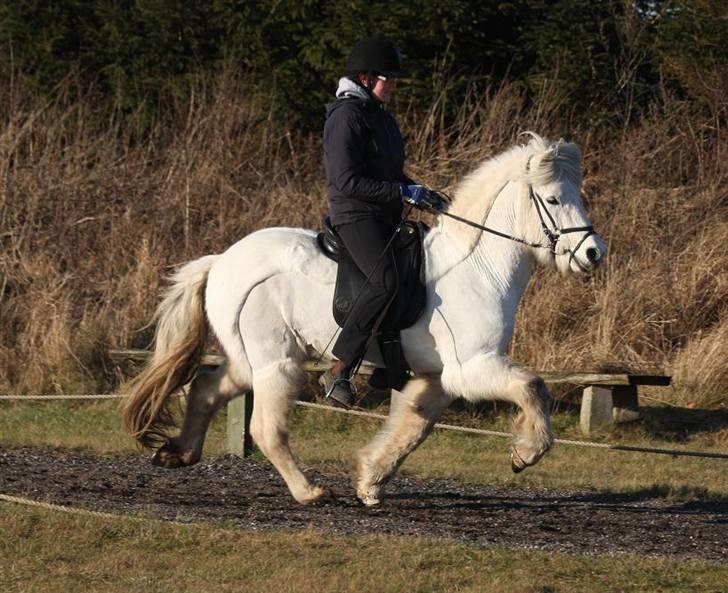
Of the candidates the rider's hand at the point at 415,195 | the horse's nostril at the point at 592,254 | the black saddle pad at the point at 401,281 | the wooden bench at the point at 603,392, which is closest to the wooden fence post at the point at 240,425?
the wooden bench at the point at 603,392

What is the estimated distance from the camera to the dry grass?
1287cm

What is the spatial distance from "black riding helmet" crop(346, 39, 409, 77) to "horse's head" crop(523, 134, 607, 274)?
0.91 m

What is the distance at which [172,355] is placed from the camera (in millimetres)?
8211

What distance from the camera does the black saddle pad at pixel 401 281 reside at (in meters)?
7.59

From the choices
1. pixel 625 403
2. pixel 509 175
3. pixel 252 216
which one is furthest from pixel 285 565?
pixel 252 216

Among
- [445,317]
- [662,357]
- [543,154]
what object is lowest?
[662,357]

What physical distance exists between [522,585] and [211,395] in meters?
2.87

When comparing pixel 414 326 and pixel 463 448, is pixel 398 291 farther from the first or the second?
pixel 463 448

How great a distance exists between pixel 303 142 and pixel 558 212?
10.6 m

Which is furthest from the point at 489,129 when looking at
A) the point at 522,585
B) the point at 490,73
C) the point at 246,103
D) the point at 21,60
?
the point at 522,585

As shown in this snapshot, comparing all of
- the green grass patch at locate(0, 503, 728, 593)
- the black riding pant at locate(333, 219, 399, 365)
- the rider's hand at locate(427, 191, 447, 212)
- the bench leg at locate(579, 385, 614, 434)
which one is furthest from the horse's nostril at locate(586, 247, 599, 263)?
the bench leg at locate(579, 385, 614, 434)

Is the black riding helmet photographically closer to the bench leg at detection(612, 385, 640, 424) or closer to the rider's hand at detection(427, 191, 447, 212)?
Answer: the rider's hand at detection(427, 191, 447, 212)

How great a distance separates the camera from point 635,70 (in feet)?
55.3

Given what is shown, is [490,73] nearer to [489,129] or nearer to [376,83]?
[489,129]
